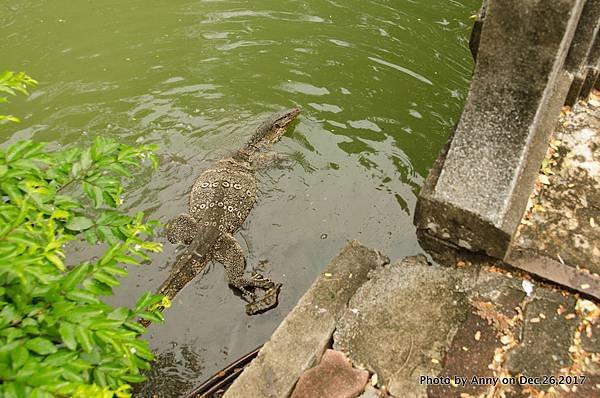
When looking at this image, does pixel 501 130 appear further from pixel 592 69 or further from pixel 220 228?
pixel 220 228

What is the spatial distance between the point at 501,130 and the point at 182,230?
3643mm

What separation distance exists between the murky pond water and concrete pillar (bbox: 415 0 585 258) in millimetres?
1818

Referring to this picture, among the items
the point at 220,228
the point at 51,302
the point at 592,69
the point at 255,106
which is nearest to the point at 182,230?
the point at 220,228

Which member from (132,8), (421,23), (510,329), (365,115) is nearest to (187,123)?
(365,115)

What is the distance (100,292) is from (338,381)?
5.75ft

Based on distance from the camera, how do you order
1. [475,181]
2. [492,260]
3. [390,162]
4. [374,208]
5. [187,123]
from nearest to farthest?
[475,181] < [492,260] < [374,208] < [390,162] < [187,123]

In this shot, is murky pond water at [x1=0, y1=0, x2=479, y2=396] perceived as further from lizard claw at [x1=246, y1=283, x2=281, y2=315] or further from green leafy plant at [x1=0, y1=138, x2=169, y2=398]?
green leafy plant at [x1=0, y1=138, x2=169, y2=398]

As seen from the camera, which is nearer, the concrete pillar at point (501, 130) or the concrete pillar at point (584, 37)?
the concrete pillar at point (501, 130)

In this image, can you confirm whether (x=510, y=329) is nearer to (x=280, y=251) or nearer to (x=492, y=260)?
(x=492, y=260)

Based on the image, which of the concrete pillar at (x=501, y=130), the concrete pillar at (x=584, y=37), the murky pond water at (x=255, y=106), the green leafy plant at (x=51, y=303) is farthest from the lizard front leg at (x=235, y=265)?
the concrete pillar at (x=584, y=37)

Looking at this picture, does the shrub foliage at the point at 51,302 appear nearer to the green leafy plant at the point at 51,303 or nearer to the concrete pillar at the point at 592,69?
the green leafy plant at the point at 51,303

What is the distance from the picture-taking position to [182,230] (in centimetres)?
578

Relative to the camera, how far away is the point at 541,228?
4.00 metres

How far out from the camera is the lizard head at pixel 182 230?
5739 millimetres
